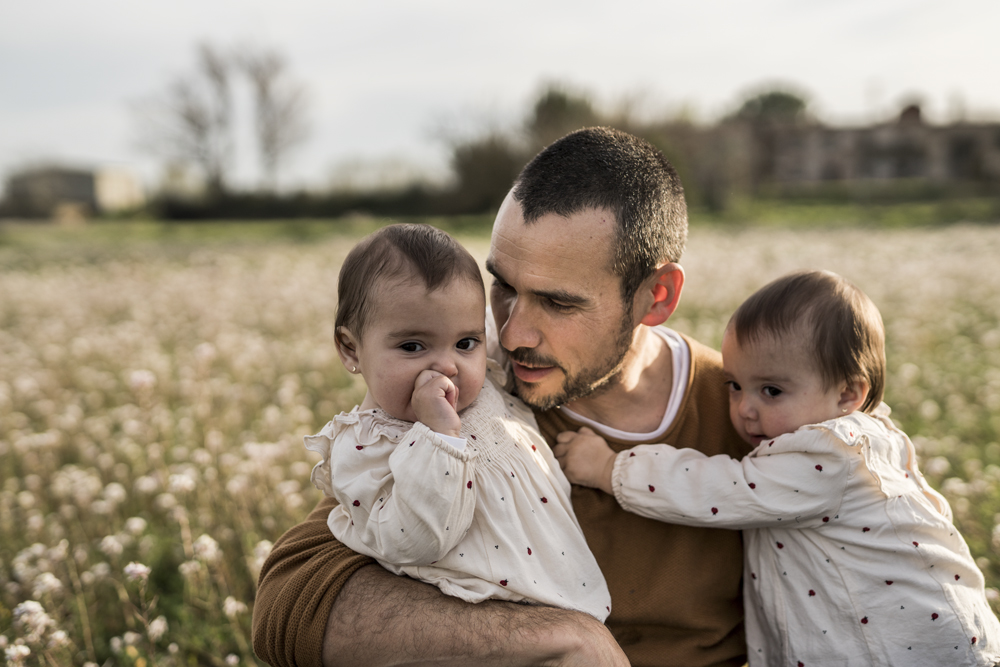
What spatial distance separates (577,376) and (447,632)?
1017mm

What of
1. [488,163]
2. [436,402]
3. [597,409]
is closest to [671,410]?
[597,409]

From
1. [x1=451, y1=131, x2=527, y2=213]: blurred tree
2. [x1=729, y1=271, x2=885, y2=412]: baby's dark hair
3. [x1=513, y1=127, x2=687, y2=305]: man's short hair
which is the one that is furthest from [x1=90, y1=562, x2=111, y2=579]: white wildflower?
[x1=451, y1=131, x2=527, y2=213]: blurred tree

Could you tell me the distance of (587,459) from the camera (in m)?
2.67

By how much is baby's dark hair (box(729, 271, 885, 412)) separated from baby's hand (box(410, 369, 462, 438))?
1195 millimetres

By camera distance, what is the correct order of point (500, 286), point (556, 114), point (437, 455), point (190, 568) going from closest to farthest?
point (437, 455)
point (500, 286)
point (190, 568)
point (556, 114)

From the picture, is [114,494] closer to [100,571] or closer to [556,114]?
[100,571]

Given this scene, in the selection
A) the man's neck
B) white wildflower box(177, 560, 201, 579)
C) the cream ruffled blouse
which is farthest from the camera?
white wildflower box(177, 560, 201, 579)

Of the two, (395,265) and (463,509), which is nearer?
(463,509)

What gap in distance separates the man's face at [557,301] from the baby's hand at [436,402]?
1.51 feet

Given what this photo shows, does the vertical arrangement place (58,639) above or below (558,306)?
below

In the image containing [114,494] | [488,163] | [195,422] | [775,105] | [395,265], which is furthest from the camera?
[775,105]

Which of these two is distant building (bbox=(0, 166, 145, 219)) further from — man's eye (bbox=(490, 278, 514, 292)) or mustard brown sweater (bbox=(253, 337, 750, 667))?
mustard brown sweater (bbox=(253, 337, 750, 667))

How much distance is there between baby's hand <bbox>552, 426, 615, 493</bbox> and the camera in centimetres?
264

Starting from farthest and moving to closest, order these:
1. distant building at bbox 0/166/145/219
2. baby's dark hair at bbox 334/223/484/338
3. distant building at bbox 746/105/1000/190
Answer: distant building at bbox 746/105/1000/190 < distant building at bbox 0/166/145/219 < baby's dark hair at bbox 334/223/484/338
